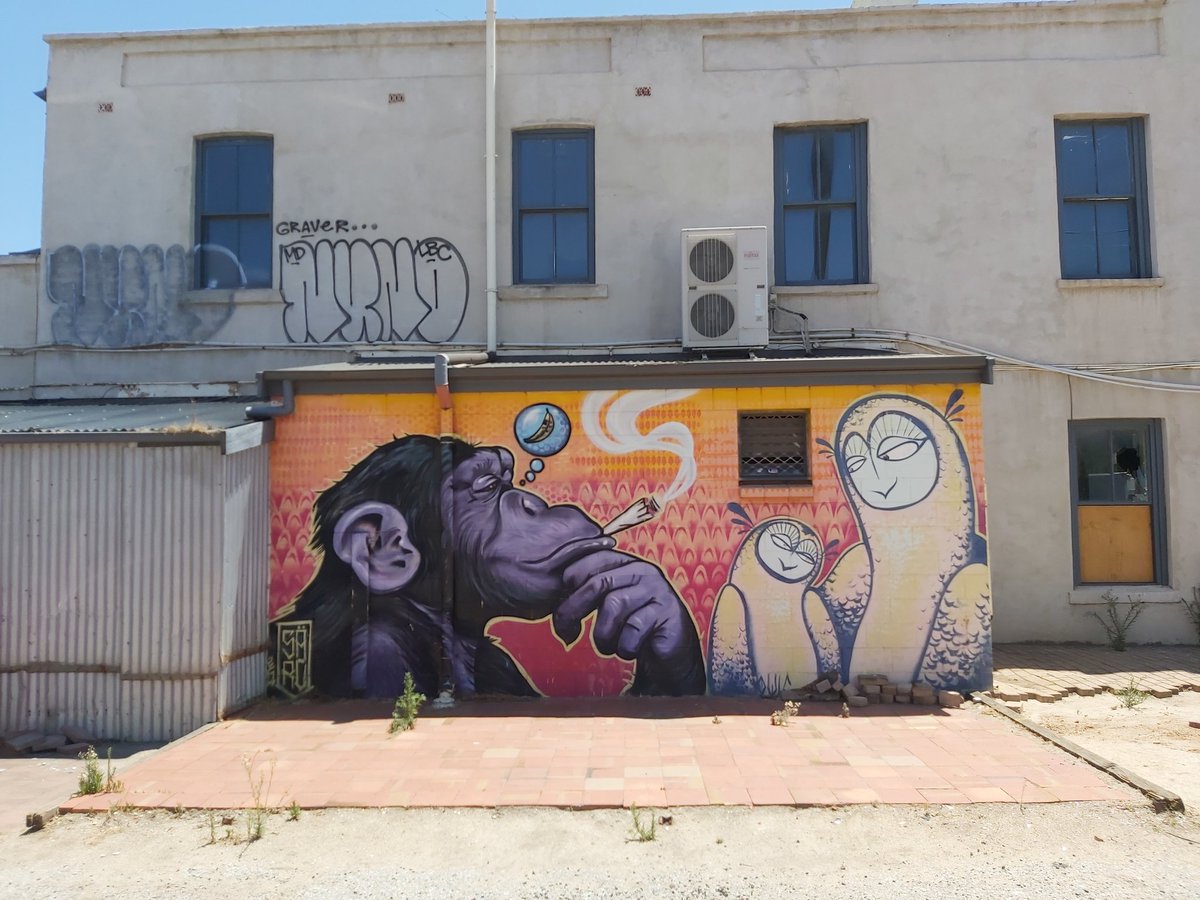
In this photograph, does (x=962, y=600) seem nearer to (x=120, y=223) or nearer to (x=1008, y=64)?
(x=1008, y=64)

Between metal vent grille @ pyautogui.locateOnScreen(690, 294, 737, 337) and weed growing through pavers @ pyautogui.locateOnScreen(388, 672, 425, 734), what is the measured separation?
14.7 feet

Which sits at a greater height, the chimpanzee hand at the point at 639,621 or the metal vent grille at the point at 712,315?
the metal vent grille at the point at 712,315

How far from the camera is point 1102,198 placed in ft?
31.7

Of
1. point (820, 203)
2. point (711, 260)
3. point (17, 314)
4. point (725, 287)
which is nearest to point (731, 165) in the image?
point (820, 203)

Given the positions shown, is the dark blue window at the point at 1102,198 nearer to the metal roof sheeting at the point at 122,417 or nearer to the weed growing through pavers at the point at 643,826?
the weed growing through pavers at the point at 643,826

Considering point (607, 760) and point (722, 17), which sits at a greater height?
point (722, 17)

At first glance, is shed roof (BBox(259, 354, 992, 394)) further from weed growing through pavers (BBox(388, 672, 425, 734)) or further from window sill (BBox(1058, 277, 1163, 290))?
window sill (BBox(1058, 277, 1163, 290))

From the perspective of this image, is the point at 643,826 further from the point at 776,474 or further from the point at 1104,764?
the point at 776,474

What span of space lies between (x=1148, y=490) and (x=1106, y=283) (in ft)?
7.69

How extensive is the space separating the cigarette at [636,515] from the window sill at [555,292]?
9.75ft

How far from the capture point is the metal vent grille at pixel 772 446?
25.0 feet

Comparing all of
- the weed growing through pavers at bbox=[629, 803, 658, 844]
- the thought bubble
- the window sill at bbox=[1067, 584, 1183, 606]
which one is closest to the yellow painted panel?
the window sill at bbox=[1067, 584, 1183, 606]

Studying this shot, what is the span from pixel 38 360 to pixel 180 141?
2.95 metres

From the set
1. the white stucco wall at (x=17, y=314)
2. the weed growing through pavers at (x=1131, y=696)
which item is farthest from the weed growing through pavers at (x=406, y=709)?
the white stucco wall at (x=17, y=314)
